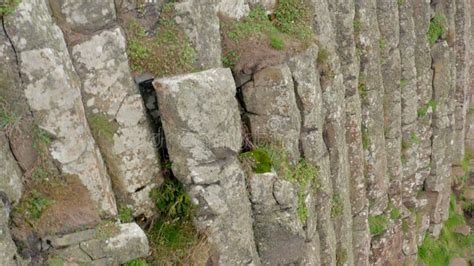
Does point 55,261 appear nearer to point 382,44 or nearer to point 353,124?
point 353,124

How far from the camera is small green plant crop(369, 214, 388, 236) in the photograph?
21953mm

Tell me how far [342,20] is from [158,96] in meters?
9.81

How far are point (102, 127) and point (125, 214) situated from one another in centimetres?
205

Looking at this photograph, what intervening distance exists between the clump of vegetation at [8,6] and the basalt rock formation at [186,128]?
3 centimetres

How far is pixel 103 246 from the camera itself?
34.3 feet

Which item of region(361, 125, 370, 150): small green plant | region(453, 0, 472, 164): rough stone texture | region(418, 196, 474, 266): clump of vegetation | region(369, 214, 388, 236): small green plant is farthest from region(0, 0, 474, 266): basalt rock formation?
region(453, 0, 472, 164): rough stone texture

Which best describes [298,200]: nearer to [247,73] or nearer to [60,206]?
[247,73]

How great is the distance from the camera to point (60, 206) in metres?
10.2

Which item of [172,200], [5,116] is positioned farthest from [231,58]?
[5,116]

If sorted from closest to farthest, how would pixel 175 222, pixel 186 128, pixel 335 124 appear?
pixel 186 128, pixel 175 222, pixel 335 124

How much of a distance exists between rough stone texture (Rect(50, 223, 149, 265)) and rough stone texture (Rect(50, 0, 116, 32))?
4179mm

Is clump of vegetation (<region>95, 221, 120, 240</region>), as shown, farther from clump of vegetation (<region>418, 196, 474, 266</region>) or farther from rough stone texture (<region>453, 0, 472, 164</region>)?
rough stone texture (<region>453, 0, 472, 164</region>)

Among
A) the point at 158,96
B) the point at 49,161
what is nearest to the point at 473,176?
the point at 158,96

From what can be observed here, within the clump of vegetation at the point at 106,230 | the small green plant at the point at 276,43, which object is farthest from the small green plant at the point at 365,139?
the clump of vegetation at the point at 106,230
